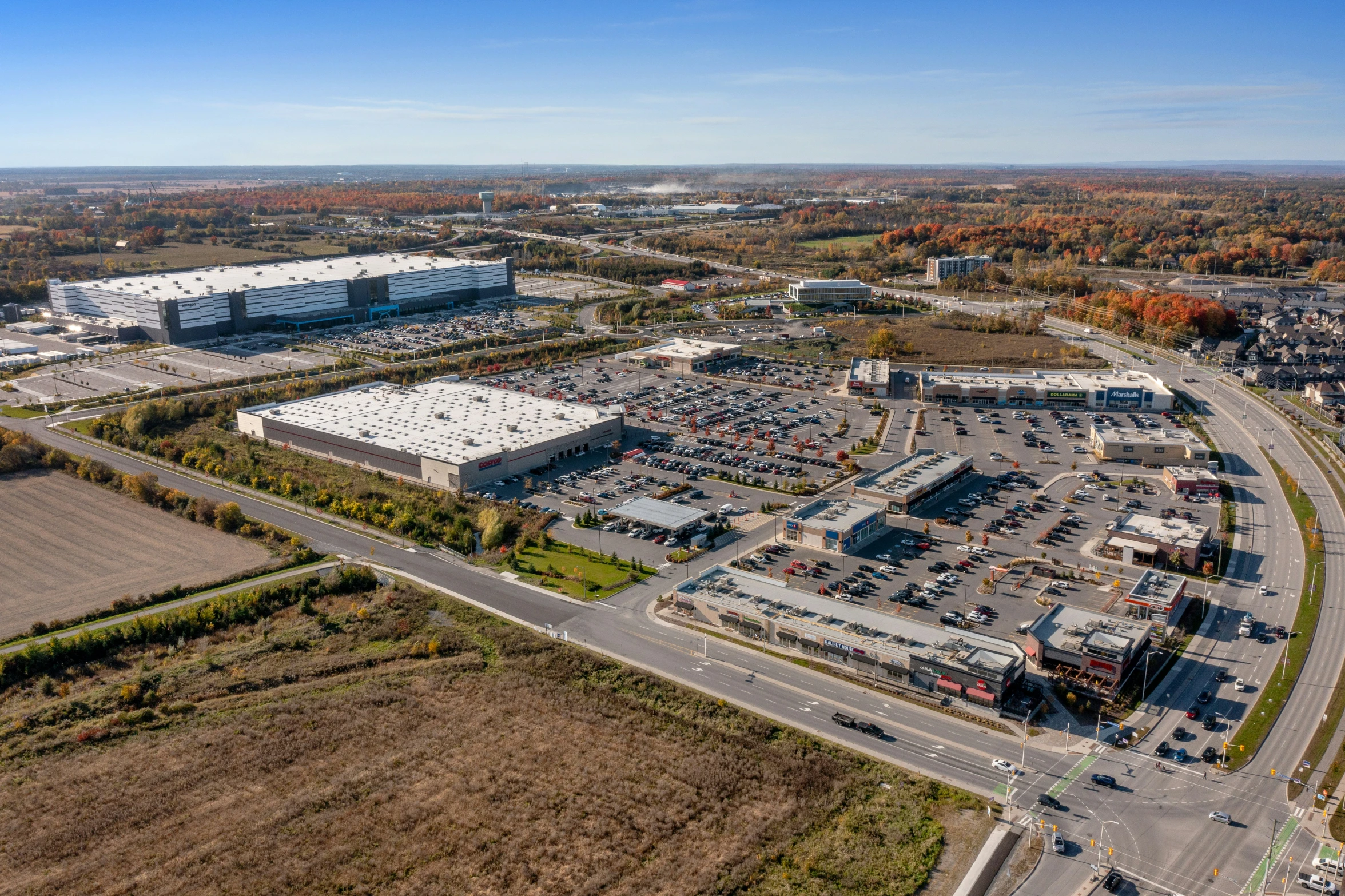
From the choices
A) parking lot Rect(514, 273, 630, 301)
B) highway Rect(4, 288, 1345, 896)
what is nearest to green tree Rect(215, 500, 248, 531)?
highway Rect(4, 288, 1345, 896)

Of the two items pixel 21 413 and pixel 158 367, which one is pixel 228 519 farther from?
pixel 158 367

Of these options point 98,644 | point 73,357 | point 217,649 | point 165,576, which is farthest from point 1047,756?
point 73,357

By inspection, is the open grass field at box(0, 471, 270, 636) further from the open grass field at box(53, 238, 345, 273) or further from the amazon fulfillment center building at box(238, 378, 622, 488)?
Answer: the open grass field at box(53, 238, 345, 273)

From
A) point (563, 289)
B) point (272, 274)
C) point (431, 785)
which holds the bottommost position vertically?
point (431, 785)

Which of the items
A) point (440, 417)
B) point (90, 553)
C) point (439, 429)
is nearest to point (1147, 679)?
point (439, 429)

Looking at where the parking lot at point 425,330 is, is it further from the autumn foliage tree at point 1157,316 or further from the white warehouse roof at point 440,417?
the autumn foliage tree at point 1157,316

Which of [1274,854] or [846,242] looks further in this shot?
[846,242]
